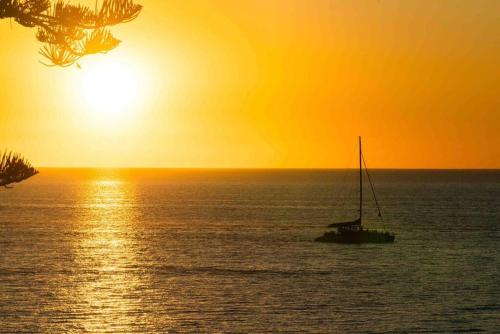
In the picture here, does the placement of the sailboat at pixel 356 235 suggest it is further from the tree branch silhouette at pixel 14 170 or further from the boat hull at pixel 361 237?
the tree branch silhouette at pixel 14 170

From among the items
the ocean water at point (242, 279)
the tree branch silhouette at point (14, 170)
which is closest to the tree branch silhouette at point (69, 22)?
the tree branch silhouette at point (14, 170)

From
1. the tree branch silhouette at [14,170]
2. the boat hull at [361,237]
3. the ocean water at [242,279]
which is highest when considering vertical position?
the tree branch silhouette at [14,170]

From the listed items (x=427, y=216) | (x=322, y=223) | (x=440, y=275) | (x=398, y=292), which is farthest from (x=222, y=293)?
(x=427, y=216)

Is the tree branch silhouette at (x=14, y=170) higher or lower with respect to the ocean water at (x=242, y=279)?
higher

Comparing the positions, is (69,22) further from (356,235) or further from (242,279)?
(356,235)

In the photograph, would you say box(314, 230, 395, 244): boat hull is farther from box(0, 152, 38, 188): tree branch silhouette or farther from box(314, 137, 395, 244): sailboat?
box(0, 152, 38, 188): tree branch silhouette

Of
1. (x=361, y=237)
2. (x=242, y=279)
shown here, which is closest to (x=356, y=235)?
(x=361, y=237)

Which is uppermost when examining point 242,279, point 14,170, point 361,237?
point 14,170

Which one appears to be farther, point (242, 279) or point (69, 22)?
point (242, 279)

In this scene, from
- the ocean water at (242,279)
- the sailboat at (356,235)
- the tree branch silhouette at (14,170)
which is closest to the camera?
the tree branch silhouette at (14,170)

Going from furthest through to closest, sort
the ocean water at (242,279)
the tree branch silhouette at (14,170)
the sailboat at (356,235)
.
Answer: the sailboat at (356,235), the ocean water at (242,279), the tree branch silhouette at (14,170)

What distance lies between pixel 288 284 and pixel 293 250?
26.1m

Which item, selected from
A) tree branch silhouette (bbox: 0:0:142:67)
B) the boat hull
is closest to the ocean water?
the boat hull

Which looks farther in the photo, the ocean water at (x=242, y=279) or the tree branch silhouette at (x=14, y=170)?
the ocean water at (x=242, y=279)
